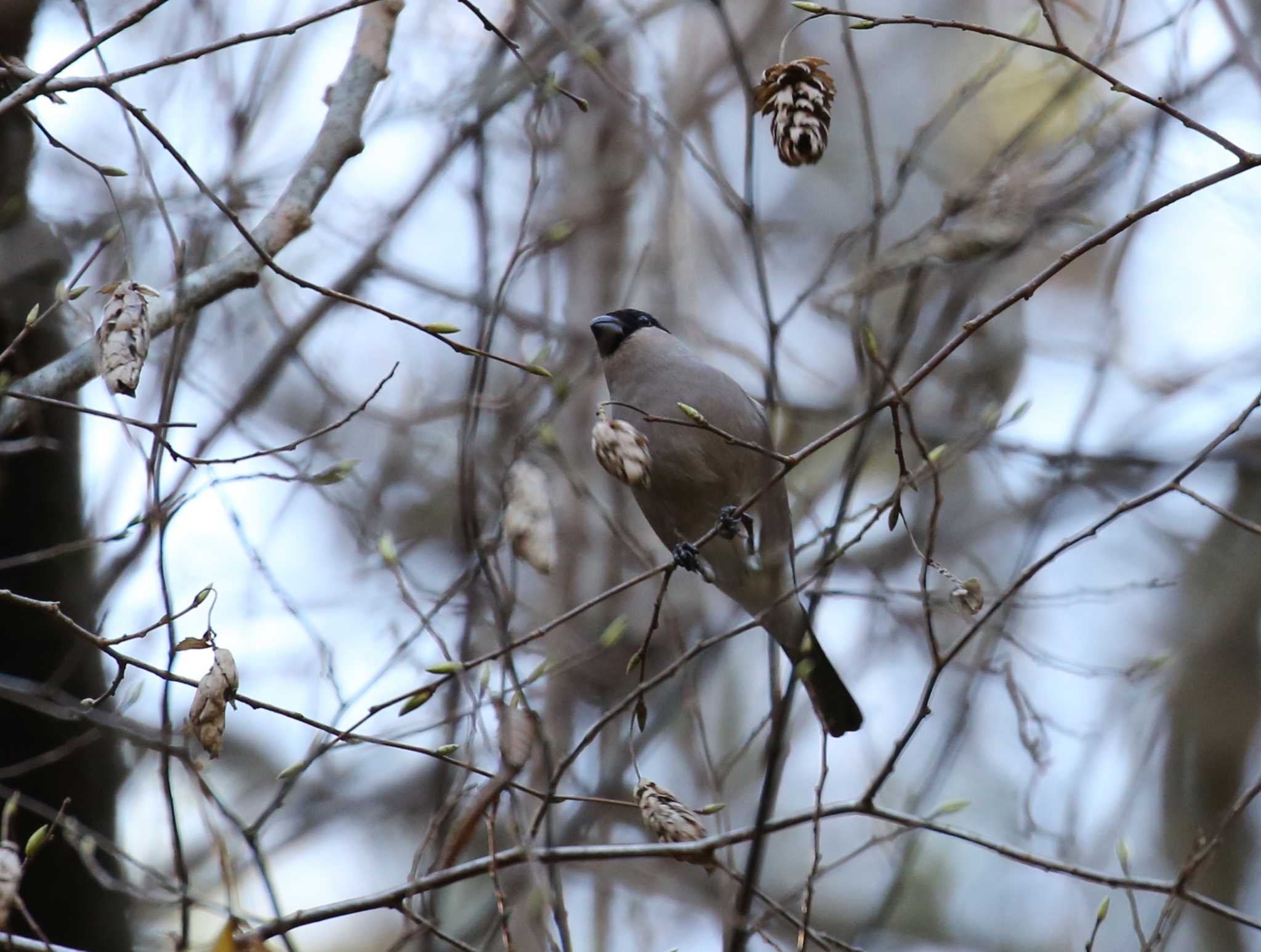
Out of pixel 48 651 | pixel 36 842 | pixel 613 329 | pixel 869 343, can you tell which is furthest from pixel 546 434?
pixel 48 651

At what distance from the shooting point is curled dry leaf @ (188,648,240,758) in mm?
2146

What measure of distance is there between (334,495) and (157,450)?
1962 mm

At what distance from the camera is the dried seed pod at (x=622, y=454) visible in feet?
8.18

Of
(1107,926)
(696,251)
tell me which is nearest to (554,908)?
(696,251)

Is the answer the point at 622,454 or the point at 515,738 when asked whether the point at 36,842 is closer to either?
the point at 515,738

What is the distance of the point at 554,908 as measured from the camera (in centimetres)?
193

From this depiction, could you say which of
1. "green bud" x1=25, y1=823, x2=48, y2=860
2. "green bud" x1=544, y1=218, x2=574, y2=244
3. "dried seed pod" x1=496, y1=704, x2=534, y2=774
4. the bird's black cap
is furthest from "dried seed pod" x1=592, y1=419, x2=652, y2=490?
the bird's black cap

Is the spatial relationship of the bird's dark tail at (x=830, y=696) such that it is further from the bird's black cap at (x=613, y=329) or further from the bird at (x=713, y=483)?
the bird's black cap at (x=613, y=329)

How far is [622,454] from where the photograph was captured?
250cm

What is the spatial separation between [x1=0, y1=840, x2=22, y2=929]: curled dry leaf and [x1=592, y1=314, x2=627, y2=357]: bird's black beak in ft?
10.1

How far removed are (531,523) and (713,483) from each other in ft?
6.04

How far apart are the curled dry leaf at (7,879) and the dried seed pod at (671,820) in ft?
3.80

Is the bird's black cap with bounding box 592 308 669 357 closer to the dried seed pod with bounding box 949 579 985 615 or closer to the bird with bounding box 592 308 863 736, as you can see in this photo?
the bird with bounding box 592 308 863 736

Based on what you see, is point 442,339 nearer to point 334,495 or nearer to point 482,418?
point 334,495
